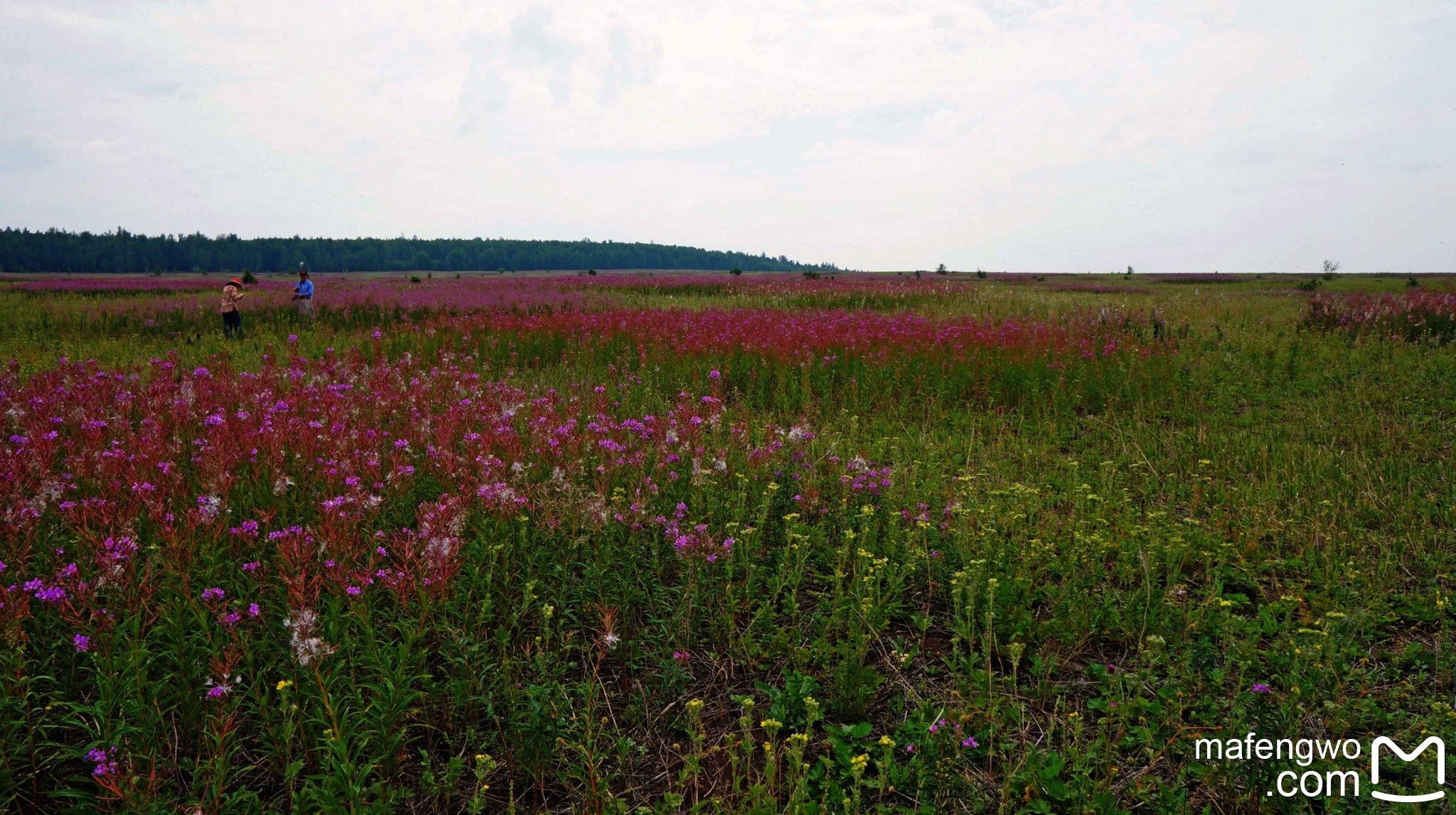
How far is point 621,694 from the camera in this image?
118 inches

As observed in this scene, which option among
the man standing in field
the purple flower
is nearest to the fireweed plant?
the purple flower

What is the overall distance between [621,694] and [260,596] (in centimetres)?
169

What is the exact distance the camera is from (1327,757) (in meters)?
2.53

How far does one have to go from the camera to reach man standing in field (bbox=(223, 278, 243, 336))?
12664mm

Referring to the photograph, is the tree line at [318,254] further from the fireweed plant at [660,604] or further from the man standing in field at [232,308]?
the fireweed plant at [660,604]

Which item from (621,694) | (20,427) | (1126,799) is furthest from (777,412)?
(20,427)

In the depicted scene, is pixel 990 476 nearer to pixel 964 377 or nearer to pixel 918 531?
pixel 918 531

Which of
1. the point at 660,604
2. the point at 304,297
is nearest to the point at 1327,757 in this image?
the point at 660,604

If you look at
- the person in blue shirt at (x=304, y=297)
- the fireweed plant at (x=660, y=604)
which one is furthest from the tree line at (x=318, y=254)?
the fireweed plant at (x=660, y=604)

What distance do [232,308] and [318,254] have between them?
4632 inches

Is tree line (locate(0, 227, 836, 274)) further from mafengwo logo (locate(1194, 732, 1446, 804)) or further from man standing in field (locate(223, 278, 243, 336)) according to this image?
mafengwo logo (locate(1194, 732, 1446, 804))

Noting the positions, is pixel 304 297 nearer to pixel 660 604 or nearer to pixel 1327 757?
pixel 660 604

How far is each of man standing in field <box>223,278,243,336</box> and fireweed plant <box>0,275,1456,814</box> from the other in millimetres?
7534

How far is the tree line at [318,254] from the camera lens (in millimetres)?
87688
